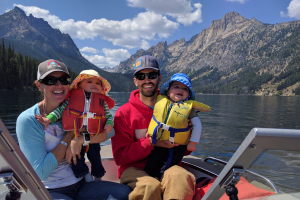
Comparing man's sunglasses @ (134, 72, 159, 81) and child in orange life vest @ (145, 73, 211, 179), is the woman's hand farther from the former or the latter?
man's sunglasses @ (134, 72, 159, 81)

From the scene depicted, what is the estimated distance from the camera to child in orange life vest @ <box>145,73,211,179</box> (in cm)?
367

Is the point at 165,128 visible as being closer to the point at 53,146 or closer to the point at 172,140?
the point at 172,140

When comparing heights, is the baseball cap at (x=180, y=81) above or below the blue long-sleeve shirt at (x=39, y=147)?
above

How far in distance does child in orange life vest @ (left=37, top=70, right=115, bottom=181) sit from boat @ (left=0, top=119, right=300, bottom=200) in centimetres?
142

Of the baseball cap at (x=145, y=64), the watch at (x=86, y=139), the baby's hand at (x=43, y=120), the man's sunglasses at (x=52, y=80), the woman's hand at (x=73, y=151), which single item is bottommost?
the woman's hand at (x=73, y=151)

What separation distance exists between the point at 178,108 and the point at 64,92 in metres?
1.67

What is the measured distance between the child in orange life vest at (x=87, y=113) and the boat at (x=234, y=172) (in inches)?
55.8

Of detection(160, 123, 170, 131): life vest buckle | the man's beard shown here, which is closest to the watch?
detection(160, 123, 170, 131): life vest buckle

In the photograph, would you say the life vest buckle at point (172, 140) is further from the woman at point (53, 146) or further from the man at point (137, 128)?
the woman at point (53, 146)

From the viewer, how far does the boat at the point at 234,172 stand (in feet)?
4.12

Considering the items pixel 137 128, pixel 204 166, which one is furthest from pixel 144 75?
pixel 204 166

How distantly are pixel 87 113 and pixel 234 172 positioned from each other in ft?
7.90

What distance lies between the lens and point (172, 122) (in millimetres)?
3701

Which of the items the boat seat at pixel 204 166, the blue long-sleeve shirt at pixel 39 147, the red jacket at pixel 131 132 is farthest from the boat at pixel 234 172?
the boat seat at pixel 204 166
